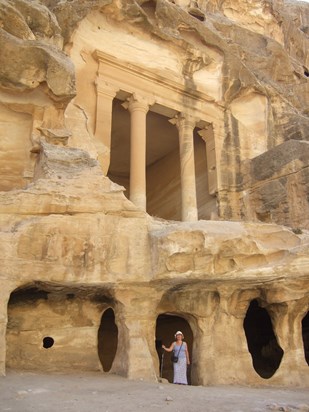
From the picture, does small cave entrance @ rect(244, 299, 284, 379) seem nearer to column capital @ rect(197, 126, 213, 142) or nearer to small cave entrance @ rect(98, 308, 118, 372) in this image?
small cave entrance @ rect(98, 308, 118, 372)

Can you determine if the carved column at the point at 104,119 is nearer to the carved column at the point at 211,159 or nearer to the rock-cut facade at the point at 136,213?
the rock-cut facade at the point at 136,213

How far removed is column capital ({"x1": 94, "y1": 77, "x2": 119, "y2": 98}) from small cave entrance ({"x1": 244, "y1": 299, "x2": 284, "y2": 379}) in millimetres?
7778

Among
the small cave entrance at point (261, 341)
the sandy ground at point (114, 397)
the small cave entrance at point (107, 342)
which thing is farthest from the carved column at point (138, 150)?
the sandy ground at point (114, 397)

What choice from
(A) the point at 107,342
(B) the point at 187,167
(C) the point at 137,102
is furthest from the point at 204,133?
(A) the point at 107,342

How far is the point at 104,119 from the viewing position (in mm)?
13367

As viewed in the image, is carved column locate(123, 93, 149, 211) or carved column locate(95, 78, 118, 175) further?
carved column locate(123, 93, 149, 211)

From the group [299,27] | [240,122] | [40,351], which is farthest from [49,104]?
[299,27]

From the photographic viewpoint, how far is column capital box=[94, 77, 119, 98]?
1377cm

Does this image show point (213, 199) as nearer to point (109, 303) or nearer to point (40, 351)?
point (109, 303)

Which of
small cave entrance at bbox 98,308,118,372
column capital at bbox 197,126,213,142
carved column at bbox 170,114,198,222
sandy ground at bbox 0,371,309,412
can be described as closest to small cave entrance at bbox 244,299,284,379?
carved column at bbox 170,114,198,222

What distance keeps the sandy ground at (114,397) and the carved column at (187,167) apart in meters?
7.84

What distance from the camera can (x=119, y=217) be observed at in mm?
7504

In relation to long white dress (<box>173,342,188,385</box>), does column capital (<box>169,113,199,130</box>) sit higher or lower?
higher

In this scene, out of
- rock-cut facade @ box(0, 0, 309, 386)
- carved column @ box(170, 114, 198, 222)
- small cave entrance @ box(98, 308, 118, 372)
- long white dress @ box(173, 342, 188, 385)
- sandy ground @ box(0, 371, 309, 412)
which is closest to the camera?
sandy ground @ box(0, 371, 309, 412)
